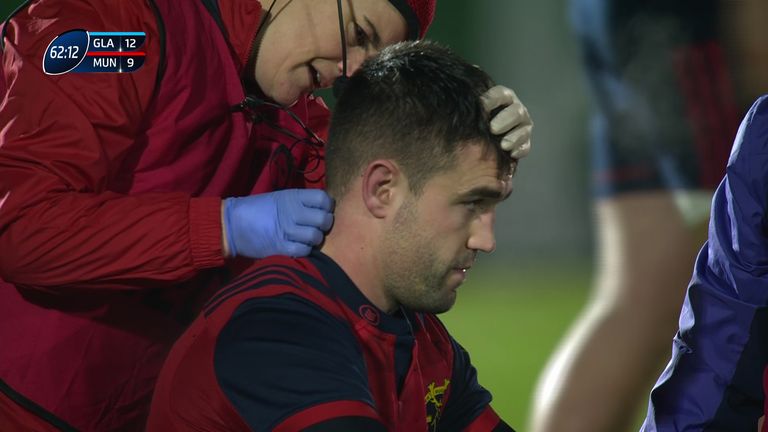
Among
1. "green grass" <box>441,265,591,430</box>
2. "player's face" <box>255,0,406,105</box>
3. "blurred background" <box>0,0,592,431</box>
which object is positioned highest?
"player's face" <box>255,0,406,105</box>

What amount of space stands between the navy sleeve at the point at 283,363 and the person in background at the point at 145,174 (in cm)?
19

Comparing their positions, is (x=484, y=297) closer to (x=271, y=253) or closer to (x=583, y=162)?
(x=583, y=162)

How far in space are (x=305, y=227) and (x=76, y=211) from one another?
0.32m

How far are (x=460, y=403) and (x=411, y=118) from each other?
16.7 inches

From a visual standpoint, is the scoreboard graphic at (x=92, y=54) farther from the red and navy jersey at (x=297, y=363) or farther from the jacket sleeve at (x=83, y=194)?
the red and navy jersey at (x=297, y=363)

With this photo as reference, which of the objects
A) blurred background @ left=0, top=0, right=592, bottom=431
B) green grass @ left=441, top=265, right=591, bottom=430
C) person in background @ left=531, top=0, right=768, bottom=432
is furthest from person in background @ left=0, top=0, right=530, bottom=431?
blurred background @ left=0, top=0, right=592, bottom=431

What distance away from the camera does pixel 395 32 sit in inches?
88.4

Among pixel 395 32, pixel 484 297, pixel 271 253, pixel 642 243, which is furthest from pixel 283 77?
pixel 484 297

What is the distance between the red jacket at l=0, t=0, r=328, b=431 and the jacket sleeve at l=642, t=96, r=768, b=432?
68 centimetres

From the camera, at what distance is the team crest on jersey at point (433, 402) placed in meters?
1.95

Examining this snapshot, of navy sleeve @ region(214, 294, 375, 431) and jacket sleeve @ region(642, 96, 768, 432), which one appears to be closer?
navy sleeve @ region(214, 294, 375, 431)

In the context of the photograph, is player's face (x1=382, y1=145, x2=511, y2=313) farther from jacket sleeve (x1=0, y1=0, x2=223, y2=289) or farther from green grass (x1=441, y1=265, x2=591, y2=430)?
green grass (x1=441, y1=265, x2=591, y2=430)

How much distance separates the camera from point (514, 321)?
598 centimetres

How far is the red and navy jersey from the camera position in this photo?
1.69 metres
